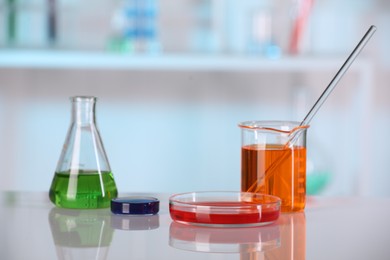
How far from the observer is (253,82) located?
226 centimetres

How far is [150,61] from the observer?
194 centimetres

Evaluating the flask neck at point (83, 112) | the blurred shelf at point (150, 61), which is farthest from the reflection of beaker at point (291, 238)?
the blurred shelf at point (150, 61)

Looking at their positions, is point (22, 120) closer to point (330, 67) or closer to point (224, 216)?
point (330, 67)

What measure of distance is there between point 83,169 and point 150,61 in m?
1.07

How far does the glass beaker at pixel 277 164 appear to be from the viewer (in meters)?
0.86

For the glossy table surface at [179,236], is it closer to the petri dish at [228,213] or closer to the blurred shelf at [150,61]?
the petri dish at [228,213]

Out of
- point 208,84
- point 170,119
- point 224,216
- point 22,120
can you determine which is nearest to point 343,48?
point 208,84

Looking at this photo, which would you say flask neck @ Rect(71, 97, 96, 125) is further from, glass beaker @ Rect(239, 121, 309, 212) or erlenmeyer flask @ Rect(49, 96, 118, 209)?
glass beaker @ Rect(239, 121, 309, 212)

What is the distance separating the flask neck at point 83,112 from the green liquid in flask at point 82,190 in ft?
0.23

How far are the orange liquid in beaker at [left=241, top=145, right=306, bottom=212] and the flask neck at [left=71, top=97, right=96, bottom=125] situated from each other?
0.19 metres

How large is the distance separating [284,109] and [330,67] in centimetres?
30

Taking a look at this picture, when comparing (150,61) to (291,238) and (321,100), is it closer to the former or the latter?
(321,100)

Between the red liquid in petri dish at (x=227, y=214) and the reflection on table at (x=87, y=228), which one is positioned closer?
the reflection on table at (x=87, y=228)

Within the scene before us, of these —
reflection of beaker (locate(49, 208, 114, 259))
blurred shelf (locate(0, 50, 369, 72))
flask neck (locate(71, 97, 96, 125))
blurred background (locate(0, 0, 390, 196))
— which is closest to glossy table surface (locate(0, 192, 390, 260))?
reflection of beaker (locate(49, 208, 114, 259))
